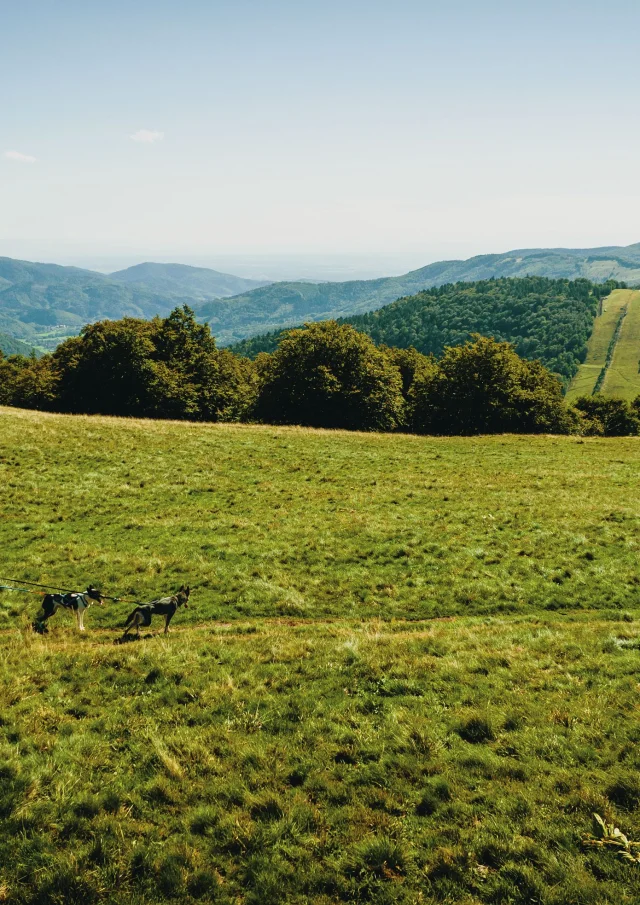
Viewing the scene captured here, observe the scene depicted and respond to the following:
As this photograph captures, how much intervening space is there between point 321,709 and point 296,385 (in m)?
58.3

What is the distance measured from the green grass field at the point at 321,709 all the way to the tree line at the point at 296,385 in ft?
134

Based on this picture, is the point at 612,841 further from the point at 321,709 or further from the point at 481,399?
the point at 481,399

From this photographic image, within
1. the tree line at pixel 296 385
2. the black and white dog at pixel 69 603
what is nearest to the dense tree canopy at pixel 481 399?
the tree line at pixel 296 385

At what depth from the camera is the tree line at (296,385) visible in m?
61.9

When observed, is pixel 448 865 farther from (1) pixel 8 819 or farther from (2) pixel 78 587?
(2) pixel 78 587

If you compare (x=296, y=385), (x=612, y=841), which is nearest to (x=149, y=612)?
(x=612, y=841)

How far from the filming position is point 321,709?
379 inches

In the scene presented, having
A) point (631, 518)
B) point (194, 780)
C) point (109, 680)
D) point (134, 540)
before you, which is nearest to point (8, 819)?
point (194, 780)

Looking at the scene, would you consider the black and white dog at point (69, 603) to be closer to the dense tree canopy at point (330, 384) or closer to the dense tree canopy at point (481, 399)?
the dense tree canopy at point (330, 384)

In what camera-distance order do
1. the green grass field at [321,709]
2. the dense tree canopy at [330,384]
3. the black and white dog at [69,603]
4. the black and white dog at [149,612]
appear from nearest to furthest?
the green grass field at [321,709] < the black and white dog at [149,612] < the black and white dog at [69,603] < the dense tree canopy at [330,384]

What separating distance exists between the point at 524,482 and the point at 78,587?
2753 cm

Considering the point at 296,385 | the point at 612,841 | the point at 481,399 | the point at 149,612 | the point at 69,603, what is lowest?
the point at 149,612

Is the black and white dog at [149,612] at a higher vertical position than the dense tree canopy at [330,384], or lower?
lower

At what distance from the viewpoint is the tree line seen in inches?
2436
